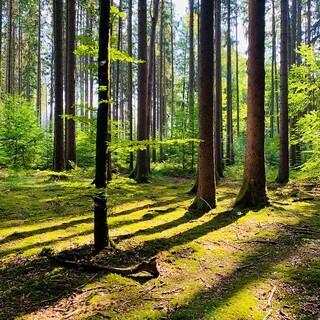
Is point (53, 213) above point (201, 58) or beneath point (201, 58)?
beneath

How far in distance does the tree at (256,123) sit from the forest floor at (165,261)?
1.67ft

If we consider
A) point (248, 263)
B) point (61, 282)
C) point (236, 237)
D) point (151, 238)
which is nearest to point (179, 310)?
point (61, 282)

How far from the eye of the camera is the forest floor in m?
4.13

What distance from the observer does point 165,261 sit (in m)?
Answer: 5.58

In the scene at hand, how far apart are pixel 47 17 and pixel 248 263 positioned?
101 ft

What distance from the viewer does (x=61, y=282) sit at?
465cm

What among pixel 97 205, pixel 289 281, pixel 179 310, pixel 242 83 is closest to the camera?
pixel 179 310

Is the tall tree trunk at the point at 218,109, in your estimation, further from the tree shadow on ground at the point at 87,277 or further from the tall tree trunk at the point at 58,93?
the tree shadow on ground at the point at 87,277

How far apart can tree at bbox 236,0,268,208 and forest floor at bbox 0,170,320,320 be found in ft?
1.67

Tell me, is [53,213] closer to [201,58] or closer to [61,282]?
[61,282]

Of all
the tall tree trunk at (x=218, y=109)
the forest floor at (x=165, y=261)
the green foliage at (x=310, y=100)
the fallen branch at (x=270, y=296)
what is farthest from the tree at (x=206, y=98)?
the tall tree trunk at (x=218, y=109)

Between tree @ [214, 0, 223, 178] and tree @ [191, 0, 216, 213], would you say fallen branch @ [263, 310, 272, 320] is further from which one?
tree @ [214, 0, 223, 178]

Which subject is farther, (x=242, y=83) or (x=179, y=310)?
(x=242, y=83)

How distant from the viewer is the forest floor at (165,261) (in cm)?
413
